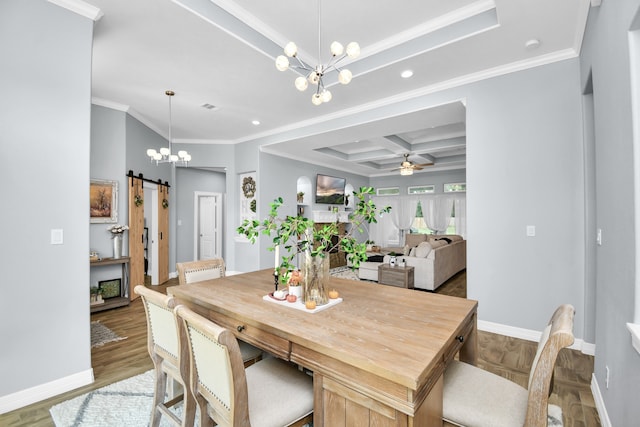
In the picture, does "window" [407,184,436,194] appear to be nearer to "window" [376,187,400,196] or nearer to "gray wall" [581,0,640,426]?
"window" [376,187,400,196]

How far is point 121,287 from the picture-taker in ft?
14.3

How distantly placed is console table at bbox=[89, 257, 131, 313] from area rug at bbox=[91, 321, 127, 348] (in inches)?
22.4

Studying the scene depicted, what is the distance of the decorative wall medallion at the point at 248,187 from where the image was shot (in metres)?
6.06

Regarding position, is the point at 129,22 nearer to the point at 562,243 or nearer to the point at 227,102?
the point at 227,102

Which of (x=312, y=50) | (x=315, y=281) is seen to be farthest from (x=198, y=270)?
(x=312, y=50)

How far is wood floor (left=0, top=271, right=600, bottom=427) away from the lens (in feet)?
6.16

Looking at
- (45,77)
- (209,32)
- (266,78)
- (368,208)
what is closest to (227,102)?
(266,78)

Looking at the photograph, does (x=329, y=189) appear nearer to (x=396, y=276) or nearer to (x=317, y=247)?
(x=396, y=276)

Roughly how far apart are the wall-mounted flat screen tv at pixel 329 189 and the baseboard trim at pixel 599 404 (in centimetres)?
607

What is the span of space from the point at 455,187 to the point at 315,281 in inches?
313

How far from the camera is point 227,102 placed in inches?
167

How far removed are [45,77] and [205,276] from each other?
1852 mm

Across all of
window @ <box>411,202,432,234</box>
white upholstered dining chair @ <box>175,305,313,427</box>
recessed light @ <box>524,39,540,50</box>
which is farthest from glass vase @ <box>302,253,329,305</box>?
window @ <box>411,202,432,234</box>

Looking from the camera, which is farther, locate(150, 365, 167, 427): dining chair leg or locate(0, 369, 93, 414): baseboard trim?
locate(0, 369, 93, 414): baseboard trim
